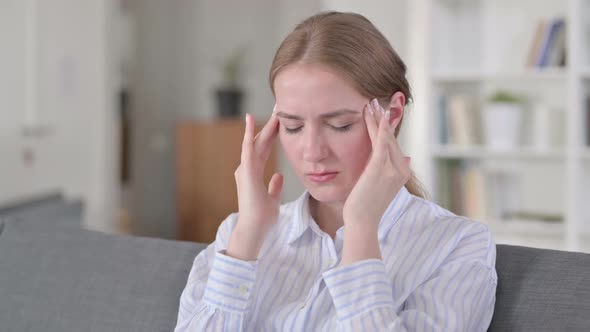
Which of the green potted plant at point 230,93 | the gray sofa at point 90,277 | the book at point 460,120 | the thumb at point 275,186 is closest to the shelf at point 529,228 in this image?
the book at point 460,120

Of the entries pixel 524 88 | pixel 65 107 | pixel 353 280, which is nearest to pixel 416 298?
pixel 353 280

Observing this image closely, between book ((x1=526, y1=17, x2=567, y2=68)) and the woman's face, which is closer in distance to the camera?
the woman's face

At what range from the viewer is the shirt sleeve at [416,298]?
3.99 feet

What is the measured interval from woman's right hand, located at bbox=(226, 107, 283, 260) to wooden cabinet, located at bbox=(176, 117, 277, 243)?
16.6ft

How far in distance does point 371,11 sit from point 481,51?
63 cm

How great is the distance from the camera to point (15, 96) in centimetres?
477

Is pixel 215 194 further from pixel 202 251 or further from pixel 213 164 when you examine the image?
pixel 202 251

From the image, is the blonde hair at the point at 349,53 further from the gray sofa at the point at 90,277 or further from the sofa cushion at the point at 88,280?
the sofa cushion at the point at 88,280

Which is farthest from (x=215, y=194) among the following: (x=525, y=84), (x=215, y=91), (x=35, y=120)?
(x=525, y=84)

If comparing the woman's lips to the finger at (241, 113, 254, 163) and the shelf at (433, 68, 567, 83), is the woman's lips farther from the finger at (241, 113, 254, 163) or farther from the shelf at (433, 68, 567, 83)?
the shelf at (433, 68, 567, 83)

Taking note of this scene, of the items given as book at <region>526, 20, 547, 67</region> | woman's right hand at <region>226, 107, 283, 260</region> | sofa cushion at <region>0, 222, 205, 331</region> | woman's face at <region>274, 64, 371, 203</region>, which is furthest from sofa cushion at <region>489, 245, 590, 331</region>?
book at <region>526, 20, 547, 67</region>

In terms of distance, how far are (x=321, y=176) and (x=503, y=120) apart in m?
2.59

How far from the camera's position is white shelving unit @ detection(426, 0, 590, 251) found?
3.67m

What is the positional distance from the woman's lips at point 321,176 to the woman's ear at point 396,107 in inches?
6.0
